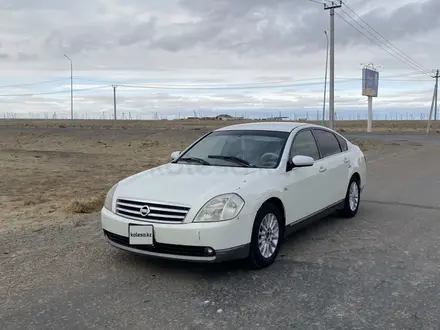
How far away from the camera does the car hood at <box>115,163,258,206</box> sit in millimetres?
4672

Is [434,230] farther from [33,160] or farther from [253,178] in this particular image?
[33,160]

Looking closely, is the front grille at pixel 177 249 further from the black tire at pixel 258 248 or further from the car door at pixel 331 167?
the car door at pixel 331 167

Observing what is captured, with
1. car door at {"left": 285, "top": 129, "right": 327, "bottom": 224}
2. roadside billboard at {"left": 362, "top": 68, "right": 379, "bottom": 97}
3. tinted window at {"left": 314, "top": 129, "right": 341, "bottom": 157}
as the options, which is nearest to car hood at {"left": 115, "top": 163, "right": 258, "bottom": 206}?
car door at {"left": 285, "top": 129, "right": 327, "bottom": 224}

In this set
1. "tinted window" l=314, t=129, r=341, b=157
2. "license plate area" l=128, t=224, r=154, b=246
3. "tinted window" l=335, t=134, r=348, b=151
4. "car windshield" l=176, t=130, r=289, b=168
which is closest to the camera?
"license plate area" l=128, t=224, r=154, b=246

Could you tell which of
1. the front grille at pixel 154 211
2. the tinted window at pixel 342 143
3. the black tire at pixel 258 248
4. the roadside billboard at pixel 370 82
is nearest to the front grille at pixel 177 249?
the front grille at pixel 154 211

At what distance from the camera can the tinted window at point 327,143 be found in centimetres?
678

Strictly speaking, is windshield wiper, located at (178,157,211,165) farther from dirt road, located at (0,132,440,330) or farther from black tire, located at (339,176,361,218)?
black tire, located at (339,176,361,218)

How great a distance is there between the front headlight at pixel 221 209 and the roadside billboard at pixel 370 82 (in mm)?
52374

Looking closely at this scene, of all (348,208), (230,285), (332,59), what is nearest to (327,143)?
(348,208)

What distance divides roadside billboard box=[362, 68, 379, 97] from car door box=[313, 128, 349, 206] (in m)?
49.4

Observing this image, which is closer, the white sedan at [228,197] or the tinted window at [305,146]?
the white sedan at [228,197]

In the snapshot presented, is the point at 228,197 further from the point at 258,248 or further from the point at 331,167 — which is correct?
the point at 331,167

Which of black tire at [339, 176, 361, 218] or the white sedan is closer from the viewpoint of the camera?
the white sedan

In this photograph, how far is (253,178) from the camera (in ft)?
16.6
